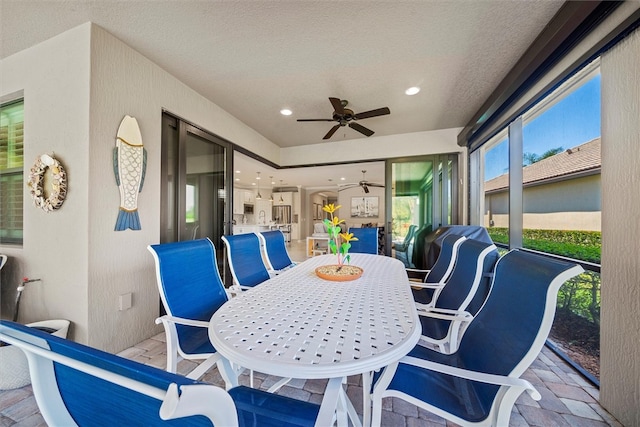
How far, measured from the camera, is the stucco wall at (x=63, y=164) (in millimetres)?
1855

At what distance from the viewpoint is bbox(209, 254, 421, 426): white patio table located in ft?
2.54

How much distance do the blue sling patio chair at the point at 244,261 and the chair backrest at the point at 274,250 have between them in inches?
4.1

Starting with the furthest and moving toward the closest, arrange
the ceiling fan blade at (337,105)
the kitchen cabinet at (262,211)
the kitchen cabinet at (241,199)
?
the kitchen cabinet at (262,211) < the kitchen cabinet at (241,199) < the ceiling fan blade at (337,105)

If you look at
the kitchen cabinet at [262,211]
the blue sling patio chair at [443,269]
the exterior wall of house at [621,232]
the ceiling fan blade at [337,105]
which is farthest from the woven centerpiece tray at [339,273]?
the kitchen cabinet at [262,211]

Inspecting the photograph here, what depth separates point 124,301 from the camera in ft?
6.77

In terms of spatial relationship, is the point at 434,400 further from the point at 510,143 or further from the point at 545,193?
the point at 510,143

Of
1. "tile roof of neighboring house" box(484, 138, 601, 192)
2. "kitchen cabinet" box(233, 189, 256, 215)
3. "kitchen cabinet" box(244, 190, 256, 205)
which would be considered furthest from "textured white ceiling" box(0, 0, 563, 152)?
"kitchen cabinet" box(244, 190, 256, 205)

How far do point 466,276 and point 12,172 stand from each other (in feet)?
13.8

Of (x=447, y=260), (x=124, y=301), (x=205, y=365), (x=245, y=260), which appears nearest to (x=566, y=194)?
(x=447, y=260)

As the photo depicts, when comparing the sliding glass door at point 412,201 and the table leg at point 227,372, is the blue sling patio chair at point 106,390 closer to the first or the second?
the table leg at point 227,372

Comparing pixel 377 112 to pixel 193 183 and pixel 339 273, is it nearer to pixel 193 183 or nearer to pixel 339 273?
pixel 339 273

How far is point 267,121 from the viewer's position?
12.1 feet

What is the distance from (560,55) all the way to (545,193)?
1.19 meters

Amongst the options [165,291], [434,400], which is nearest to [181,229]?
[165,291]
